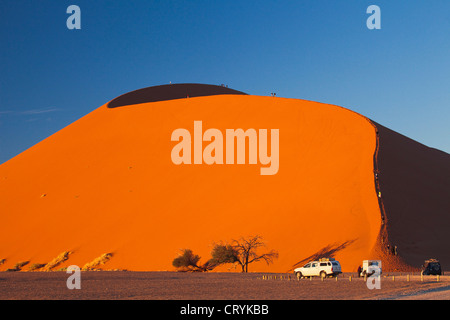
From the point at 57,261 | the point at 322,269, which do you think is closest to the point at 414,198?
the point at 322,269

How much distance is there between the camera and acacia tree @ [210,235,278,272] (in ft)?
134

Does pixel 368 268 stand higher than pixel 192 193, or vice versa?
pixel 192 193

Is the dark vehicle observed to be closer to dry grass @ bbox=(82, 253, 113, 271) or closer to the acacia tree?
the acacia tree

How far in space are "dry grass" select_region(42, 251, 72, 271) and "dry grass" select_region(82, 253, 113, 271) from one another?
2.82 m

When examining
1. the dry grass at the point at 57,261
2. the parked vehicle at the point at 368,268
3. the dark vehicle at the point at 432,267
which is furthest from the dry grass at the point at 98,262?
the dark vehicle at the point at 432,267

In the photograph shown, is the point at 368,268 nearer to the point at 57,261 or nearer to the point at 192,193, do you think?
the point at 192,193

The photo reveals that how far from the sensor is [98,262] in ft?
145

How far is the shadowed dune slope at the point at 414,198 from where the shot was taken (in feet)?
133

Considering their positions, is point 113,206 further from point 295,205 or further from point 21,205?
point 295,205

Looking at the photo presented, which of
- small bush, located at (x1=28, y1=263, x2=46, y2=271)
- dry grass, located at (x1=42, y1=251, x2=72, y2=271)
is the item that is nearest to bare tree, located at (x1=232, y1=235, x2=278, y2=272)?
dry grass, located at (x1=42, y1=251, x2=72, y2=271)

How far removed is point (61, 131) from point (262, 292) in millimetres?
62960

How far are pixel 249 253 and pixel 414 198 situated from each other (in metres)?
16.2

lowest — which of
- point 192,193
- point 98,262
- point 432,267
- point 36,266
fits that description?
point 36,266

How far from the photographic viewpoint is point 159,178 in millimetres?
56156
